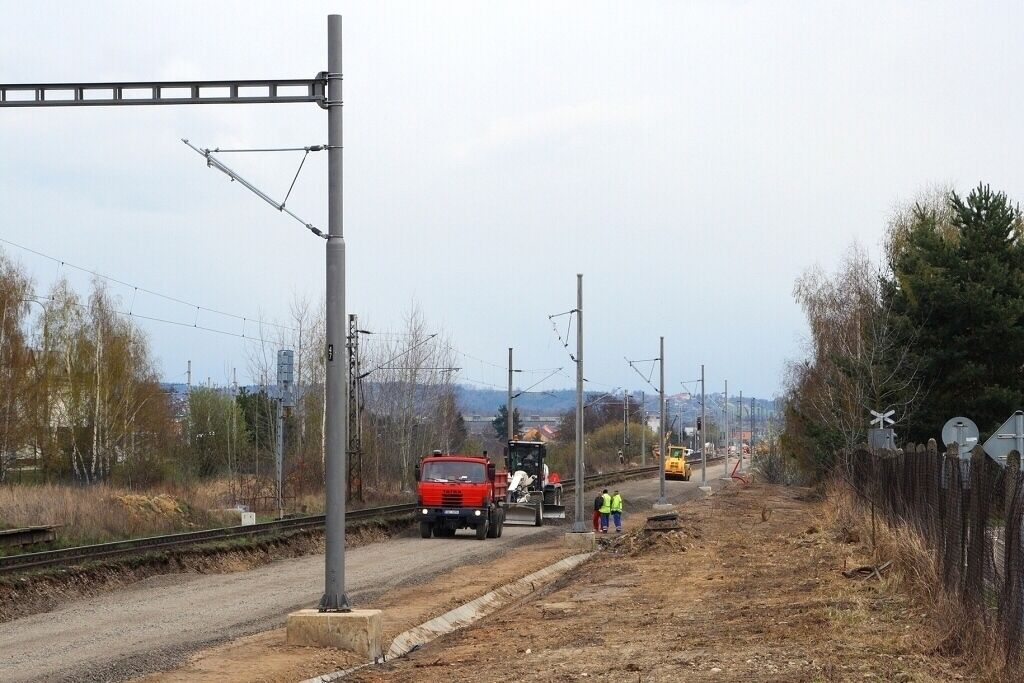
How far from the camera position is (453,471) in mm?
40812

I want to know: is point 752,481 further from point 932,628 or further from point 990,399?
point 932,628

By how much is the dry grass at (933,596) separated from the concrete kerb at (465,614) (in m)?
6.34

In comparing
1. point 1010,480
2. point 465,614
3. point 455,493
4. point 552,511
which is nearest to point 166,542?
point 455,493

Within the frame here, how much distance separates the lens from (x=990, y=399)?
45188 millimetres

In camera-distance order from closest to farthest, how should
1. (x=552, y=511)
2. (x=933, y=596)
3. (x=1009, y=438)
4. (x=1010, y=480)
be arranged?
1. (x=1010, y=480)
2. (x=933, y=596)
3. (x=1009, y=438)
4. (x=552, y=511)

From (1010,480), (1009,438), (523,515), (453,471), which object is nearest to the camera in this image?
(1010,480)

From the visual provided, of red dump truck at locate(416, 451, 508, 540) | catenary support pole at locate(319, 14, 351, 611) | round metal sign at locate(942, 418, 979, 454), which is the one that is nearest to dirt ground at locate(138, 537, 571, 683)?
catenary support pole at locate(319, 14, 351, 611)

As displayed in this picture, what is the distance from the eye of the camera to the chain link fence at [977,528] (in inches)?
405

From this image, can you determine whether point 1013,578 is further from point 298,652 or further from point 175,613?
point 175,613

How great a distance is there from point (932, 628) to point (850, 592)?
4.90 meters

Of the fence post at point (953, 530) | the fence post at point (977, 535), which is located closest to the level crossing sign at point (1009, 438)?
the fence post at point (953, 530)

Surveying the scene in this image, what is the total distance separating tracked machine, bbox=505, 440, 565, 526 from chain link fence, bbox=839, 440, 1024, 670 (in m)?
29.1

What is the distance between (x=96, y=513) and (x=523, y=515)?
18251mm

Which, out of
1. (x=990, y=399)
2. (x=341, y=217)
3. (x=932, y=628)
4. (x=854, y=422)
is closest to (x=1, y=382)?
(x=854, y=422)
